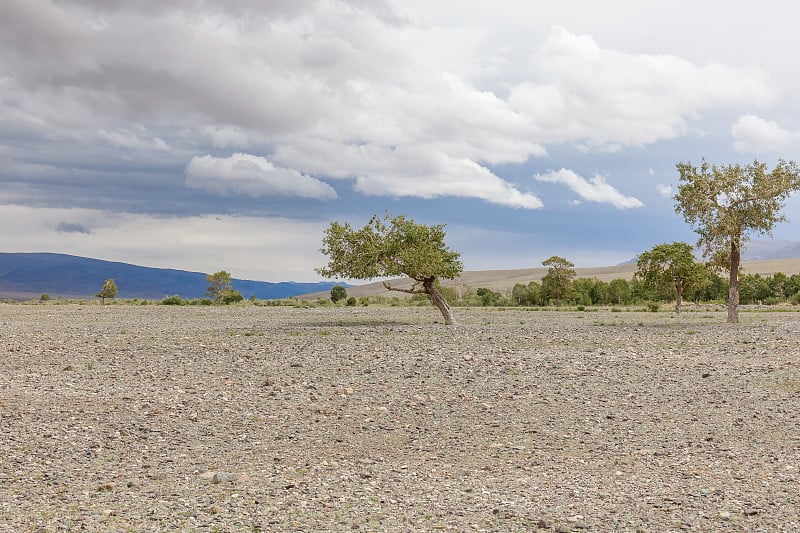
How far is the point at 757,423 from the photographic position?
11.2 m

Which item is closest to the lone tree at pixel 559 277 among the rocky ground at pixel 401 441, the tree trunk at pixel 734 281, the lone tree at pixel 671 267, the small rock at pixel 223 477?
the lone tree at pixel 671 267

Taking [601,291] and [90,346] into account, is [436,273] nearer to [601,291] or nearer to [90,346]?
[90,346]

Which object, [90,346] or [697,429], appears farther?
[90,346]

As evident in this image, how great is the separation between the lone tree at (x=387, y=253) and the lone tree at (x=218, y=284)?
50.0 m

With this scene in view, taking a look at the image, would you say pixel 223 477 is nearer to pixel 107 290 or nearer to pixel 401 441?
pixel 401 441

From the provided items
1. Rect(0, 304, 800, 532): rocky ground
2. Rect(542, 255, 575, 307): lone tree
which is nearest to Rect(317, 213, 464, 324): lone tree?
Rect(0, 304, 800, 532): rocky ground

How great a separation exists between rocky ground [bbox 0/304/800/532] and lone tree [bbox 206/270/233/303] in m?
62.4

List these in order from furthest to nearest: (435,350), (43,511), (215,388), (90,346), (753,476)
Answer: (90,346) → (435,350) → (215,388) → (753,476) → (43,511)

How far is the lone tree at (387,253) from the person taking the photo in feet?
111

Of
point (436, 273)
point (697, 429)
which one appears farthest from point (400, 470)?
point (436, 273)

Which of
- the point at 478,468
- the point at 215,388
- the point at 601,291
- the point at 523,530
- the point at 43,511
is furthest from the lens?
the point at 601,291

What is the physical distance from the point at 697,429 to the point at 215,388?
9.64 m

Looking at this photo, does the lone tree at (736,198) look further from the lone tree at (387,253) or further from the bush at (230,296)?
the bush at (230,296)

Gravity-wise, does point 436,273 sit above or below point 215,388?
above
